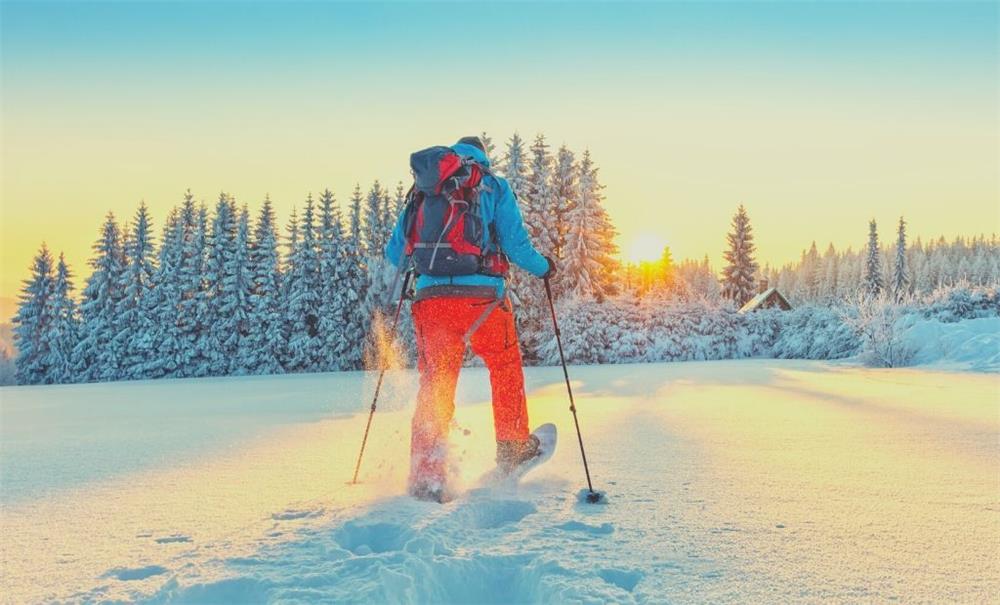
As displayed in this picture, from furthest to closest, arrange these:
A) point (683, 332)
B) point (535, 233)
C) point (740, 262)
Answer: point (740, 262) → point (535, 233) → point (683, 332)

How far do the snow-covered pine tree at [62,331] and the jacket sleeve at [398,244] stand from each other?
35691mm

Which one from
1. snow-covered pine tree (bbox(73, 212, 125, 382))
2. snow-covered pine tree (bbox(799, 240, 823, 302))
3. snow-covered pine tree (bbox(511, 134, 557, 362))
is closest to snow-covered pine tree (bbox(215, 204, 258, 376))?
snow-covered pine tree (bbox(73, 212, 125, 382))

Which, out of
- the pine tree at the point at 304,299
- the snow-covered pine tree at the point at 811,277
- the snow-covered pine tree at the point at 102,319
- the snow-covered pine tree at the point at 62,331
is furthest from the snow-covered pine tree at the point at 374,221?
the snow-covered pine tree at the point at 811,277

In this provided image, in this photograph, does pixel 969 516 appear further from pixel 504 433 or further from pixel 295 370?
pixel 295 370

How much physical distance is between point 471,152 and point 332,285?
2914cm

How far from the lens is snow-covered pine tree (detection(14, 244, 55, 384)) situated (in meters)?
33.2

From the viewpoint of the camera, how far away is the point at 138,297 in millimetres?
32281

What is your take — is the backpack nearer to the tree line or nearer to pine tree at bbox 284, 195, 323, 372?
the tree line

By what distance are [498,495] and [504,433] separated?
55 cm

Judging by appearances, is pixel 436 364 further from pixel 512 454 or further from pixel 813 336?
pixel 813 336

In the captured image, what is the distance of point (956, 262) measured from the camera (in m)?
107

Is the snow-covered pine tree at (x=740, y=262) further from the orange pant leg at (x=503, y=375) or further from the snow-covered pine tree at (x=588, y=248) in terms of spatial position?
the orange pant leg at (x=503, y=375)

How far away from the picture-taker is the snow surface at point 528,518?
1.85 metres

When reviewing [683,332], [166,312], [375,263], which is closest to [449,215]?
[683,332]
